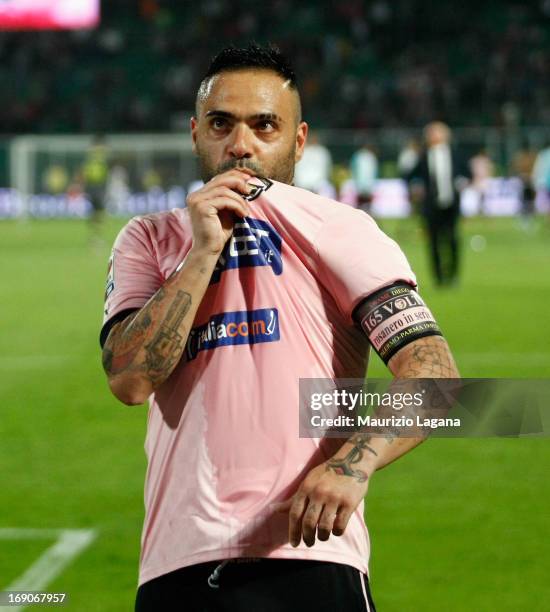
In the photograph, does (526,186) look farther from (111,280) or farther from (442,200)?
(111,280)

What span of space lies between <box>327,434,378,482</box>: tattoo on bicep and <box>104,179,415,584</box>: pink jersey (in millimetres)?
109

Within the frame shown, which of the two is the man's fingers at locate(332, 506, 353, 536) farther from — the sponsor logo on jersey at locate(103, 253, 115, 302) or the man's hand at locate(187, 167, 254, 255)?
the sponsor logo on jersey at locate(103, 253, 115, 302)

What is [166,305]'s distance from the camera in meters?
2.29

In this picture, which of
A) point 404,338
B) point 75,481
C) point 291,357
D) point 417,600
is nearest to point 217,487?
point 291,357

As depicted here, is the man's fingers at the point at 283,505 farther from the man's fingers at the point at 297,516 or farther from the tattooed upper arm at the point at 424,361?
the tattooed upper arm at the point at 424,361

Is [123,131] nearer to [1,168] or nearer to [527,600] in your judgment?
[1,168]

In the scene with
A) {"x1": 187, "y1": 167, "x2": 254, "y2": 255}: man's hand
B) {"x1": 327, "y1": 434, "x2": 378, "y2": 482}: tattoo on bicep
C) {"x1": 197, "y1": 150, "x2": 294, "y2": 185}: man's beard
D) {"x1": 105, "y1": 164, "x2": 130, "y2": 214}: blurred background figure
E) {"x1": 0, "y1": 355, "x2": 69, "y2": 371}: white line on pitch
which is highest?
{"x1": 105, "y1": 164, "x2": 130, "y2": 214}: blurred background figure

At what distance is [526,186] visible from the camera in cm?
3341

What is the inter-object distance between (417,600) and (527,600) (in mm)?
429

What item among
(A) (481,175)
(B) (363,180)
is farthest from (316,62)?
(B) (363,180)

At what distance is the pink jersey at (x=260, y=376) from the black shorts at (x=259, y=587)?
0.02 m

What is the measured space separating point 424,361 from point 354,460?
8.6 inches

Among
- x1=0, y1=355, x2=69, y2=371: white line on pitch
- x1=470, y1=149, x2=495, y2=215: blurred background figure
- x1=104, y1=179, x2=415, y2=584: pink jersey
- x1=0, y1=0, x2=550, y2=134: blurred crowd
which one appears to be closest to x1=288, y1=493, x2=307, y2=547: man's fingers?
x1=104, y1=179, x2=415, y2=584: pink jersey

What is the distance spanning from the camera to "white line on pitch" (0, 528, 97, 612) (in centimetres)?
501
